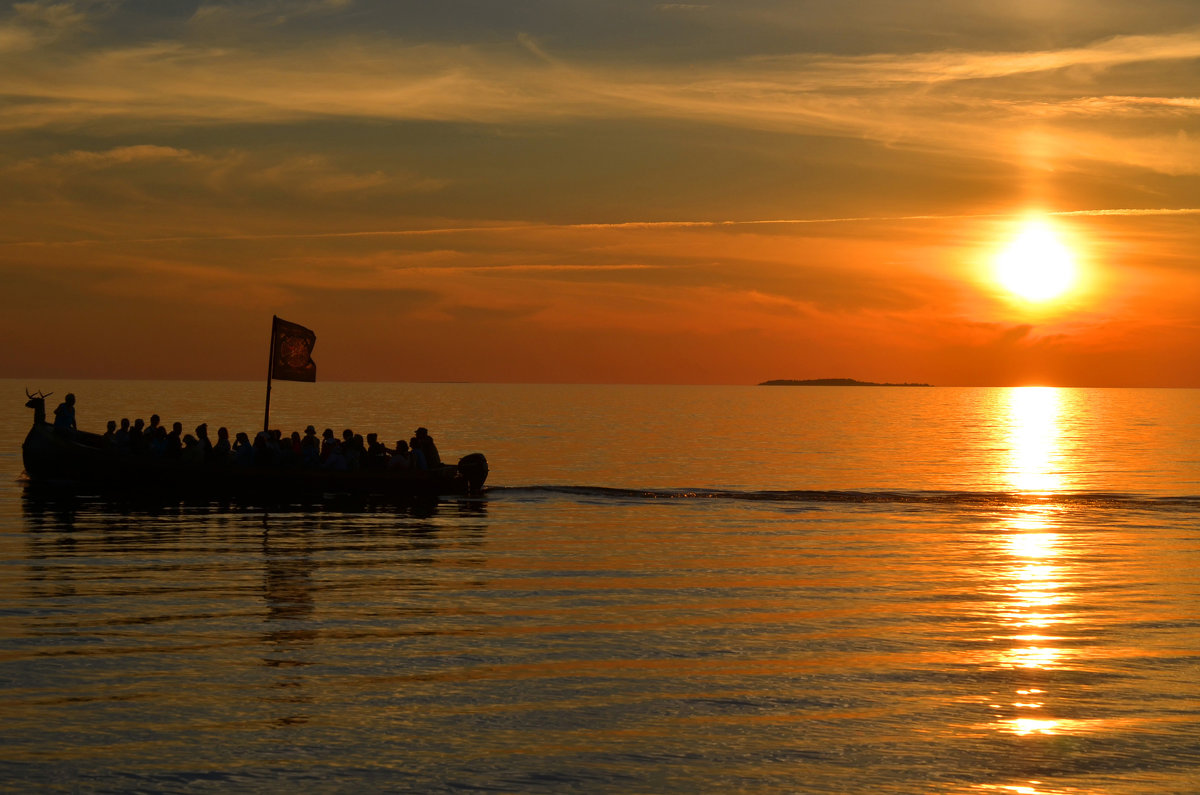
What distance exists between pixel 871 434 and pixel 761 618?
95945 millimetres

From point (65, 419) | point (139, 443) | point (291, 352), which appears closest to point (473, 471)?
point (291, 352)

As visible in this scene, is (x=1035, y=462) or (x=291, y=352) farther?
(x=1035, y=462)

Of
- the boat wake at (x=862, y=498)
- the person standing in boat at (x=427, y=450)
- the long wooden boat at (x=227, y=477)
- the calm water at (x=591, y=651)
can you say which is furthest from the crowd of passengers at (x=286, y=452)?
the boat wake at (x=862, y=498)

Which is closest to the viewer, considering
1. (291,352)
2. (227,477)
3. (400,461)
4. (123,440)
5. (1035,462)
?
(227,477)

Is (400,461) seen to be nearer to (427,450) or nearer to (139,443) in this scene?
(427,450)

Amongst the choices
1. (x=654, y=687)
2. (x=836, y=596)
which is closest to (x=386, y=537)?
(x=836, y=596)

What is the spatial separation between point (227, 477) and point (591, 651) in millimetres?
24912

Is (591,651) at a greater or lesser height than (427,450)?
lesser

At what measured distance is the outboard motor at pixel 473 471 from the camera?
41.5 m

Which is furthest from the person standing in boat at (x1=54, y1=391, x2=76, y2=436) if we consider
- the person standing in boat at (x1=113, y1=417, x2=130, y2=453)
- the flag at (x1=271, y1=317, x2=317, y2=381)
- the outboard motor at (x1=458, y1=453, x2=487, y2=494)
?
the outboard motor at (x1=458, y1=453, x2=487, y2=494)

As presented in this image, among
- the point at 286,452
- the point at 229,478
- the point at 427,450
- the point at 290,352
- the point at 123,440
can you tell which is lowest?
the point at 229,478

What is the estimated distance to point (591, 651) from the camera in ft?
56.2

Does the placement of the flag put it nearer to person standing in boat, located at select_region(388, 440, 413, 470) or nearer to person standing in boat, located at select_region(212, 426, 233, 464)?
person standing in boat, located at select_region(212, 426, 233, 464)

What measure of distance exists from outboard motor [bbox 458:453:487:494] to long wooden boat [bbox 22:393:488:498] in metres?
0.86
